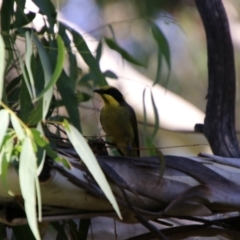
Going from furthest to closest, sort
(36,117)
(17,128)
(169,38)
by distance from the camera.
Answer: (169,38)
(36,117)
(17,128)

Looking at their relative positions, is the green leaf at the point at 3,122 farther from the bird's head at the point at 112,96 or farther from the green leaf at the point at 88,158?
the bird's head at the point at 112,96

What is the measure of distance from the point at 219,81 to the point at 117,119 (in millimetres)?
676

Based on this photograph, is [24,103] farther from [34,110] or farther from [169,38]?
[169,38]

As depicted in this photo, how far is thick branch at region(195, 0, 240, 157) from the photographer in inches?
69.2

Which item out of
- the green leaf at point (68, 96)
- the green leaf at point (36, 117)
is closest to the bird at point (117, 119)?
the green leaf at point (68, 96)

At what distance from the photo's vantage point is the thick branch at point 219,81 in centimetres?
176

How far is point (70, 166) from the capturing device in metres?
Answer: 1.12

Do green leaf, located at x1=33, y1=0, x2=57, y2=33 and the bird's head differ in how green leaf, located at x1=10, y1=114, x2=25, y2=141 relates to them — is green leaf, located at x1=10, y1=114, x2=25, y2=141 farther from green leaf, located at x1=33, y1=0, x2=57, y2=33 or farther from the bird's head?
the bird's head

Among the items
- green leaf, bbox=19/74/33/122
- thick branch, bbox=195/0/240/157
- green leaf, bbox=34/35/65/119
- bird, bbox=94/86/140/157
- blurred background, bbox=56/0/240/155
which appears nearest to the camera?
green leaf, bbox=34/35/65/119

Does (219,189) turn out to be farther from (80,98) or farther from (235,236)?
(80,98)

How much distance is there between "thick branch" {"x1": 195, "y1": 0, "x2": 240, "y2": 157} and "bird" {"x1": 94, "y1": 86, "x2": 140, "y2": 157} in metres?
0.60

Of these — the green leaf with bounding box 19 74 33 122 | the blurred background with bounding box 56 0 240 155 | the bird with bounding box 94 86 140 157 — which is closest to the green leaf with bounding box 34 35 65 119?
the green leaf with bounding box 19 74 33 122

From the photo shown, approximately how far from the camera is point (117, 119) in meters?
2.39

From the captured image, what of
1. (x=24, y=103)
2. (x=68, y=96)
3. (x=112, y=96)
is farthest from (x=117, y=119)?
(x=24, y=103)
